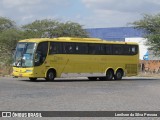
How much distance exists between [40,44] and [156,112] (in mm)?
18072

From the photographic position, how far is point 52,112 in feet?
43.3

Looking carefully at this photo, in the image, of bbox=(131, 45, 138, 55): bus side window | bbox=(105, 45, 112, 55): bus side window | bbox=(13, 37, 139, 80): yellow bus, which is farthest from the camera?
bbox=(131, 45, 138, 55): bus side window

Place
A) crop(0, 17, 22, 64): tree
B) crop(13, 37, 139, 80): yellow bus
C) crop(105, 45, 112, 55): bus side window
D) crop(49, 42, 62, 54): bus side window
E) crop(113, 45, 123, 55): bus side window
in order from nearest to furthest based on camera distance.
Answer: crop(13, 37, 139, 80): yellow bus → crop(49, 42, 62, 54): bus side window → crop(105, 45, 112, 55): bus side window → crop(113, 45, 123, 55): bus side window → crop(0, 17, 22, 64): tree

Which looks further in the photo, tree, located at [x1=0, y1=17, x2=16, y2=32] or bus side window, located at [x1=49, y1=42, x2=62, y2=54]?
tree, located at [x1=0, y1=17, x2=16, y2=32]

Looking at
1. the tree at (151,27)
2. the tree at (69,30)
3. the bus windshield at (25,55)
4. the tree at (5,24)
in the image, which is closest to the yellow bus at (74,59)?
the bus windshield at (25,55)

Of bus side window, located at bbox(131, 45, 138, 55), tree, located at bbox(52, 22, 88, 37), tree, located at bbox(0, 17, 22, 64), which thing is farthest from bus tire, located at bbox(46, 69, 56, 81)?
tree, located at bbox(52, 22, 88, 37)

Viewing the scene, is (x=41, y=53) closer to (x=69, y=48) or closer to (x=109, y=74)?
(x=69, y=48)

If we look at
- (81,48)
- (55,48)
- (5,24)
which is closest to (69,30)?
(5,24)

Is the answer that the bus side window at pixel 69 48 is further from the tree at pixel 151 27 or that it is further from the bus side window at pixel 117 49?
the tree at pixel 151 27

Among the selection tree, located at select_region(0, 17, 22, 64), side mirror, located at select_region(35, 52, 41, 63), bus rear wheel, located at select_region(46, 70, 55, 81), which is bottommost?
bus rear wheel, located at select_region(46, 70, 55, 81)

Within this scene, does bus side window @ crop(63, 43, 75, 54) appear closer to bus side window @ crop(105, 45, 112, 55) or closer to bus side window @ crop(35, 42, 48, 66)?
bus side window @ crop(35, 42, 48, 66)

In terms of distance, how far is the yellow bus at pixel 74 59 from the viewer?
3072cm

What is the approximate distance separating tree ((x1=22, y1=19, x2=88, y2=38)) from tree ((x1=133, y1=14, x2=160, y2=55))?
8542 millimetres

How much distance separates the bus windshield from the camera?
30609mm
